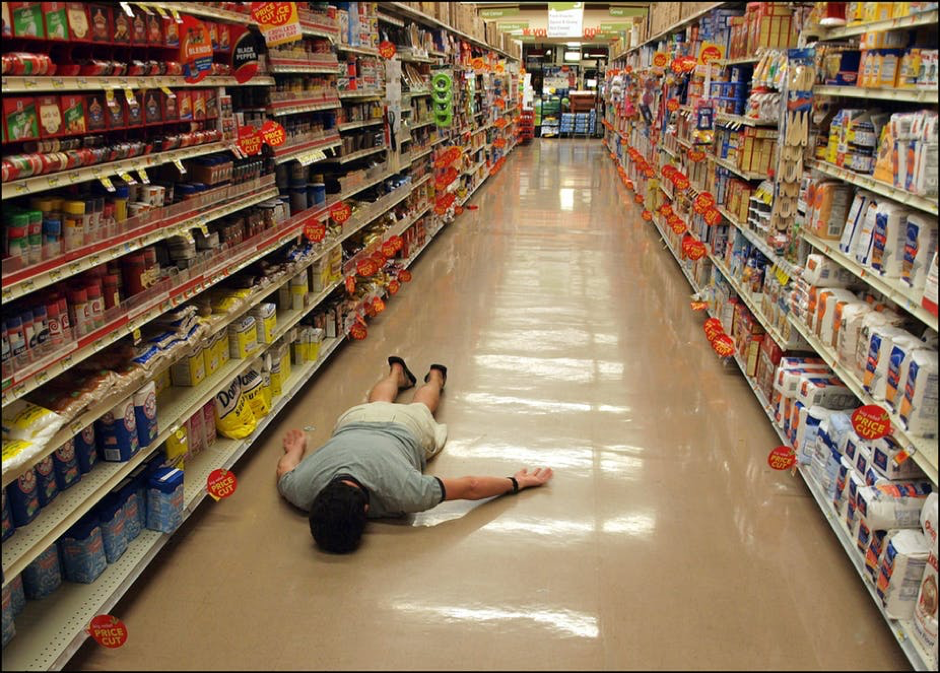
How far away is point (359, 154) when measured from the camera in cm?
621

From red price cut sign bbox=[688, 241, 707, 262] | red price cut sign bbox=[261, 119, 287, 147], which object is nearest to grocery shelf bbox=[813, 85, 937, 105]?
red price cut sign bbox=[688, 241, 707, 262]

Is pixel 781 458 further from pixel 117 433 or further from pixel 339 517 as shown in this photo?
pixel 117 433

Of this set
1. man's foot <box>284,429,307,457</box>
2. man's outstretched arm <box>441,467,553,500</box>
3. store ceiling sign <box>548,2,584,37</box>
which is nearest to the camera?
man's outstretched arm <box>441,467,553,500</box>

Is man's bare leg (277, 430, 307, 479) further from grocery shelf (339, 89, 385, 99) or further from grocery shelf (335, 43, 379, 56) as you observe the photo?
grocery shelf (335, 43, 379, 56)

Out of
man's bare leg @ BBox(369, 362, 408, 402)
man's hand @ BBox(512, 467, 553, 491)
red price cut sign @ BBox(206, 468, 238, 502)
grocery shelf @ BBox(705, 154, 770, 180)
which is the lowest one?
man's hand @ BBox(512, 467, 553, 491)

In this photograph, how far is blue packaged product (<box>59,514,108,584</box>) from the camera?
8.87ft

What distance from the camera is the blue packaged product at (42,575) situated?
263 cm

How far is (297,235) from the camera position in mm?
4637

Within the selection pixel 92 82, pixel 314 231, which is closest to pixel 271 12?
pixel 314 231

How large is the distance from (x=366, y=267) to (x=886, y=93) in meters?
3.76

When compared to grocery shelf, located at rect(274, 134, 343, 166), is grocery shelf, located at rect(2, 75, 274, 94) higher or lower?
higher

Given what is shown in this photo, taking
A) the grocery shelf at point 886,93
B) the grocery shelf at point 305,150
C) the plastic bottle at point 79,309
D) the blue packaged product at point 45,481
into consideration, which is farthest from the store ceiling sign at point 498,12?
the blue packaged product at point 45,481

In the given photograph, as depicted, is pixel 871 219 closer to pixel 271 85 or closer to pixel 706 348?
pixel 706 348

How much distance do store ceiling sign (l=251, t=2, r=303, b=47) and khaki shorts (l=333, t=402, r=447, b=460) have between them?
1944mm
